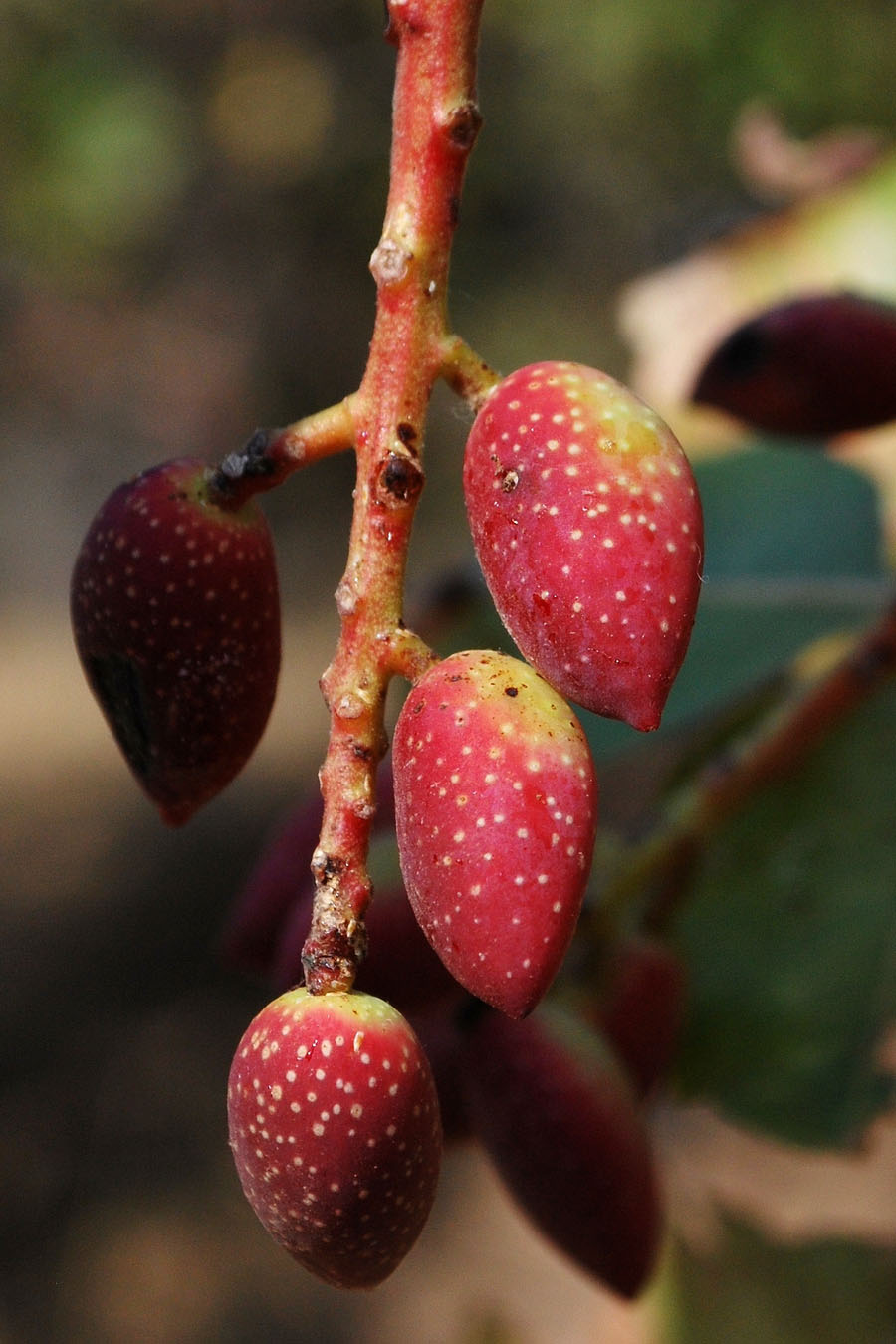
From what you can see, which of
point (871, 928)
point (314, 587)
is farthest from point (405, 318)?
point (314, 587)

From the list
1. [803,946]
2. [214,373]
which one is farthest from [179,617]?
[214,373]

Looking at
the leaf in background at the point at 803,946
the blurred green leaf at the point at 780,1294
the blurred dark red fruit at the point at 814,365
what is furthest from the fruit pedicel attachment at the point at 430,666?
the blurred green leaf at the point at 780,1294

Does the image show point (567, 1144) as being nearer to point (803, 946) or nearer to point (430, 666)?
point (430, 666)

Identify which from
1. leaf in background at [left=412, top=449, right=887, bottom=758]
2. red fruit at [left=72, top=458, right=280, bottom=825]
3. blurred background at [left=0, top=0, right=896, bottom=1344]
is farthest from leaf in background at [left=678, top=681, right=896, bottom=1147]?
red fruit at [left=72, top=458, right=280, bottom=825]

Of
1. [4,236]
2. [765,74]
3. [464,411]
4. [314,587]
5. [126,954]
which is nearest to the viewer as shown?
[464,411]

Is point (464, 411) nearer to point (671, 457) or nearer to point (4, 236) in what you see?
point (671, 457)

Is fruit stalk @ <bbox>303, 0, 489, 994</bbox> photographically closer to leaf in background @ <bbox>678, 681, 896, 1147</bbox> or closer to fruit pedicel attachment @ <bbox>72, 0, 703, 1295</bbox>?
fruit pedicel attachment @ <bbox>72, 0, 703, 1295</bbox>
